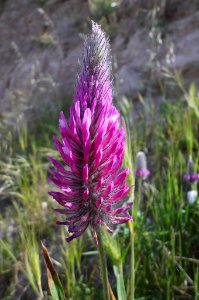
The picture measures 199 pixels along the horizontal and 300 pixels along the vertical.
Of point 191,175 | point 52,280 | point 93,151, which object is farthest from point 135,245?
point 93,151

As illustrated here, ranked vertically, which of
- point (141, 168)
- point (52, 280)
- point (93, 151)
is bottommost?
point (52, 280)

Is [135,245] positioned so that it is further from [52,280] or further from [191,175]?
[52,280]

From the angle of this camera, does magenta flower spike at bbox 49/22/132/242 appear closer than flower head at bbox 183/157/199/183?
Yes

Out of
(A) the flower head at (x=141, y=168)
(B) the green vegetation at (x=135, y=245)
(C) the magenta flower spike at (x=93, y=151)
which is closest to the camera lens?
(C) the magenta flower spike at (x=93, y=151)

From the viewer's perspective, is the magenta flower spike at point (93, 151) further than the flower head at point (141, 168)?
No

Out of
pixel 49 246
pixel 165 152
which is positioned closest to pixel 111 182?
pixel 49 246

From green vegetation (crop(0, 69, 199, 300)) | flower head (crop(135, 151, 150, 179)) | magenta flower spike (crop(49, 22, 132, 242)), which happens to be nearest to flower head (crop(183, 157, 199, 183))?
green vegetation (crop(0, 69, 199, 300))

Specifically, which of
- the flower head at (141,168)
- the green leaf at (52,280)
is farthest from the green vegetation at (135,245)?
the green leaf at (52,280)

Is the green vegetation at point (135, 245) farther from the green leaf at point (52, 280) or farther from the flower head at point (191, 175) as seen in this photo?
the green leaf at point (52, 280)

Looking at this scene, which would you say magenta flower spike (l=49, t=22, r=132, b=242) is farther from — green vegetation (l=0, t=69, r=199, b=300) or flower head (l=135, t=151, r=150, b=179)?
flower head (l=135, t=151, r=150, b=179)
